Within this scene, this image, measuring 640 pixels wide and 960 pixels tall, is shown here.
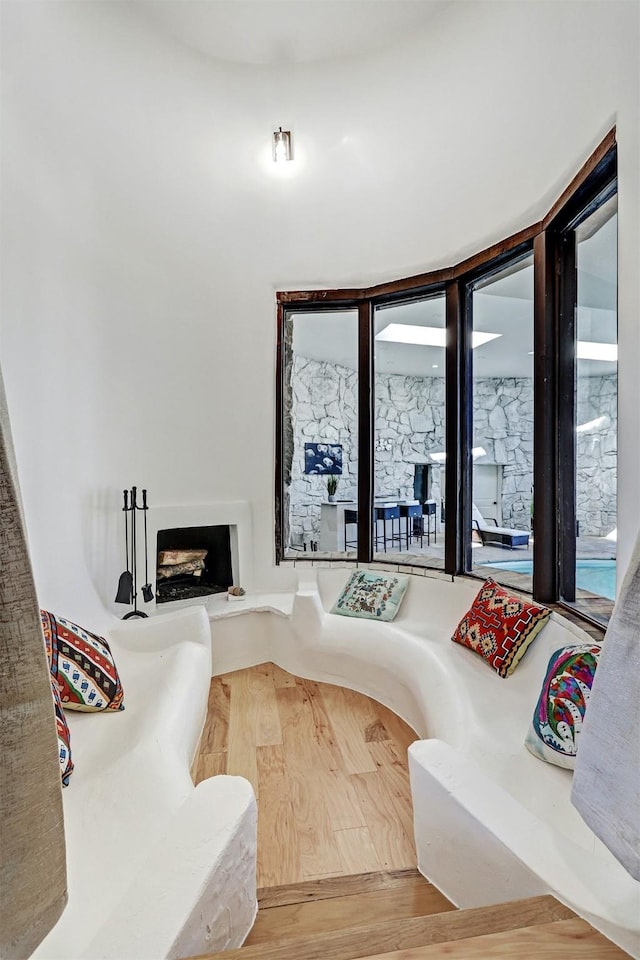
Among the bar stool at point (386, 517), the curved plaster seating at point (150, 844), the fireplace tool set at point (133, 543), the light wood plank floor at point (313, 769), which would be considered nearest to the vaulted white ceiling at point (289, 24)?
the fireplace tool set at point (133, 543)

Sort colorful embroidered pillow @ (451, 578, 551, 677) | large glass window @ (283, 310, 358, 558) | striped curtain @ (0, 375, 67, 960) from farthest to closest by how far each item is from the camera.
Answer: large glass window @ (283, 310, 358, 558)
colorful embroidered pillow @ (451, 578, 551, 677)
striped curtain @ (0, 375, 67, 960)

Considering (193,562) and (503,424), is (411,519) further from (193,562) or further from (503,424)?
(193,562)

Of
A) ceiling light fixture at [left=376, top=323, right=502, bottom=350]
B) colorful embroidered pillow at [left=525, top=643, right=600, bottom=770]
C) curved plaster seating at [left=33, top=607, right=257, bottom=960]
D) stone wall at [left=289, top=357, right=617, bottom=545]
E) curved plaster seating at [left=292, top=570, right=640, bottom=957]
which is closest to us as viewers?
curved plaster seating at [left=33, top=607, right=257, bottom=960]

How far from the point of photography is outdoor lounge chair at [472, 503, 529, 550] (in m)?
2.70

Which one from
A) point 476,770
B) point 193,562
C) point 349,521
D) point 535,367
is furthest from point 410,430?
point 476,770

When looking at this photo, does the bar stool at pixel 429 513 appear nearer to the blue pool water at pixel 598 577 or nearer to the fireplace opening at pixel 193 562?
the blue pool water at pixel 598 577

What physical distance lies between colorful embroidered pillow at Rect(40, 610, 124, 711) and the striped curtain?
134cm

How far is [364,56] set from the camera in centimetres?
299

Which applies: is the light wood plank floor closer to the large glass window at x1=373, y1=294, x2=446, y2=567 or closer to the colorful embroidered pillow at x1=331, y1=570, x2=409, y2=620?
the colorful embroidered pillow at x1=331, y1=570, x2=409, y2=620

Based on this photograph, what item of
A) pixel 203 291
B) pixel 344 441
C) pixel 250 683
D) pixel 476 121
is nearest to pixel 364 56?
pixel 476 121

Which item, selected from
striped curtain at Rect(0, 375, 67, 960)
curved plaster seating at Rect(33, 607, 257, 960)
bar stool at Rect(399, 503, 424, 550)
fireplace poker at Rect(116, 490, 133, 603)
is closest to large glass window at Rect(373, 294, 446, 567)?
bar stool at Rect(399, 503, 424, 550)

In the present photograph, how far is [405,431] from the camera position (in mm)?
3361

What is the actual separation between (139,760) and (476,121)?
10.8ft

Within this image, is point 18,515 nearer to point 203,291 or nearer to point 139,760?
point 139,760
